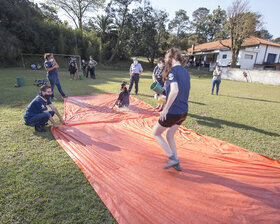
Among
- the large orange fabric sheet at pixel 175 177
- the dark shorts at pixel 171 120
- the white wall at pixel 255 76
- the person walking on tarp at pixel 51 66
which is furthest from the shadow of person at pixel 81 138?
the white wall at pixel 255 76

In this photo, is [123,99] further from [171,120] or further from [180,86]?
[180,86]

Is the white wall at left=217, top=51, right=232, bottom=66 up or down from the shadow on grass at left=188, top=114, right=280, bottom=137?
up

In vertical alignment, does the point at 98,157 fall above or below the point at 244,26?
below

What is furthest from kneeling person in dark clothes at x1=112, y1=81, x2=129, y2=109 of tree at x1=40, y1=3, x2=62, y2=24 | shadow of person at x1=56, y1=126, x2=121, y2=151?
tree at x1=40, y1=3, x2=62, y2=24

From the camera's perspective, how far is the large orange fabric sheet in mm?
1990

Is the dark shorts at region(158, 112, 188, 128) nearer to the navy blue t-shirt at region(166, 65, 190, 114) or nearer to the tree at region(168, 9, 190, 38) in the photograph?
the navy blue t-shirt at region(166, 65, 190, 114)

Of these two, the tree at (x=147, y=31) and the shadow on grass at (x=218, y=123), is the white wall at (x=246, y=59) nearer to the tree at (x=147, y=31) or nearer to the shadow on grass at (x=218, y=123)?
the tree at (x=147, y=31)

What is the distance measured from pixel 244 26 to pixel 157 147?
86.7ft

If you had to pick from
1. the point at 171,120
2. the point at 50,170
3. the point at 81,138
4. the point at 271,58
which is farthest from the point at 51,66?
the point at 271,58

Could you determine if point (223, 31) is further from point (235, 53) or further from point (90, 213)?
point (90, 213)

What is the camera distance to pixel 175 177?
8.50 feet

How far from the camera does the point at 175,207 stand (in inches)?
80.7

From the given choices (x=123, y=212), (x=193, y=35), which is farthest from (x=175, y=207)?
(x=193, y=35)

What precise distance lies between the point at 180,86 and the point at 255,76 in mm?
21145
